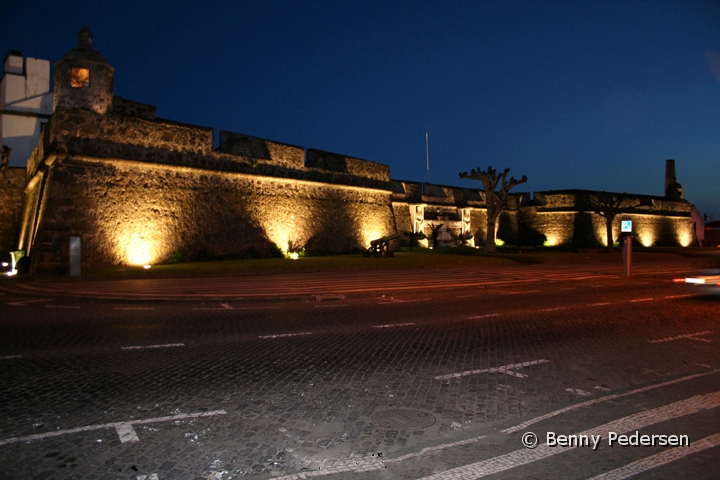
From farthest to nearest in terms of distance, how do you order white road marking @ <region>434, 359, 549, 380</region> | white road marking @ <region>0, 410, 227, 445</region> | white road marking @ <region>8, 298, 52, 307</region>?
white road marking @ <region>8, 298, 52, 307</region>
white road marking @ <region>434, 359, 549, 380</region>
white road marking @ <region>0, 410, 227, 445</region>

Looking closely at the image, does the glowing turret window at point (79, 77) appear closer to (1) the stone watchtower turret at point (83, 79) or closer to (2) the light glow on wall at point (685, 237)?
(1) the stone watchtower turret at point (83, 79)

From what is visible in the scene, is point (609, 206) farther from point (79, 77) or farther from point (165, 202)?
point (79, 77)

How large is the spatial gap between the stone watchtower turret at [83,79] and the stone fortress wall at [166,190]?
1.6 inches

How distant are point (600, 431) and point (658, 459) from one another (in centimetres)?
52

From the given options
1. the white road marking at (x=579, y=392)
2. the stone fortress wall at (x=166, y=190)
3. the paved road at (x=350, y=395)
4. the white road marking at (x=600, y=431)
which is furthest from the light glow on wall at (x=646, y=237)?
the white road marking at (x=579, y=392)

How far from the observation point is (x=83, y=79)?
61.1 ft

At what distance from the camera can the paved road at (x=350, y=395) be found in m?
3.39

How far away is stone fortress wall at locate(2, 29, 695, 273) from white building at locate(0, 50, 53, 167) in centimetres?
1063

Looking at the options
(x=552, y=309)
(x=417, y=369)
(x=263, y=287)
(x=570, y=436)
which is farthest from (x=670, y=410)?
(x=263, y=287)

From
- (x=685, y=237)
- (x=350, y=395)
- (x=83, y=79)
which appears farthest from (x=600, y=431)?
(x=685, y=237)

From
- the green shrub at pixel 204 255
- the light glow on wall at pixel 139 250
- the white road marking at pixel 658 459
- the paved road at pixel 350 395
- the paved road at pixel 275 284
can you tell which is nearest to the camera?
the white road marking at pixel 658 459

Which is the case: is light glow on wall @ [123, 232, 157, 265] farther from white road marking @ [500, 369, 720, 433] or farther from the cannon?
white road marking @ [500, 369, 720, 433]

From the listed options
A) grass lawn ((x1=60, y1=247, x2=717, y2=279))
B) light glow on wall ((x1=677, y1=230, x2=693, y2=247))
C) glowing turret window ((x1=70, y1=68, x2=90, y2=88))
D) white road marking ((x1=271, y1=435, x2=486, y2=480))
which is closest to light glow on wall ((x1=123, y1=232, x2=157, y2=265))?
grass lawn ((x1=60, y1=247, x2=717, y2=279))

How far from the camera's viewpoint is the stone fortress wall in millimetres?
18047
